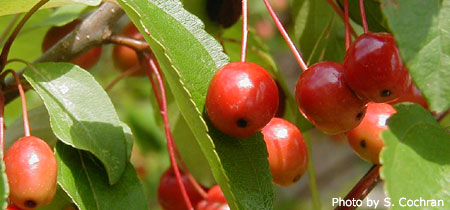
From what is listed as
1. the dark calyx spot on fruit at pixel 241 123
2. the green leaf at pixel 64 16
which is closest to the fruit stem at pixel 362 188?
the dark calyx spot on fruit at pixel 241 123

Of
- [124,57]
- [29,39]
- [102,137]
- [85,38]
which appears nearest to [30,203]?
[102,137]

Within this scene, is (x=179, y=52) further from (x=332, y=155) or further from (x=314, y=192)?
(x=332, y=155)

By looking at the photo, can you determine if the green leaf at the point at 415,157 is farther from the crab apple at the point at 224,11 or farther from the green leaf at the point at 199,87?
the crab apple at the point at 224,11

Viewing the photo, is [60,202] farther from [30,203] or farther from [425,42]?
[425,42]

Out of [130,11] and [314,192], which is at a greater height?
[130,11]

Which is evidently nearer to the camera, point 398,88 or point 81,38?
point 398,88

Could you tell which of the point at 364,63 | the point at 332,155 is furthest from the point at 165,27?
the point at 332,155
